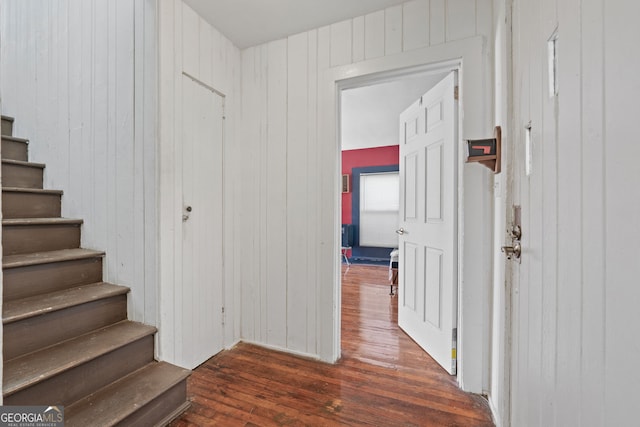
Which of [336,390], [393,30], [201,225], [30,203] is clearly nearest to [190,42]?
[201,225]

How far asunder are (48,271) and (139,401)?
939 mm

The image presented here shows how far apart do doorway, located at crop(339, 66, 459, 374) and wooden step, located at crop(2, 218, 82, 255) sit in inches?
83.4

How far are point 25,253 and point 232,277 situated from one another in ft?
4.28

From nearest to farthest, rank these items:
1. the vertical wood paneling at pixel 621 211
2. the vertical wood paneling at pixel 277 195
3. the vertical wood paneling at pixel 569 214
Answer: the vertical wood paneling at pixel 621 211
the vertical wood paneling at pixel 569 214
the vertical wood paneling at pixel 277 195

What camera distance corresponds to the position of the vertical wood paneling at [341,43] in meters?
2.08

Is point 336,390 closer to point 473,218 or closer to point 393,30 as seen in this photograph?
point 473,218

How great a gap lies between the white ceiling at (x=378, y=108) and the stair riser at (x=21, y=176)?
8.37ft

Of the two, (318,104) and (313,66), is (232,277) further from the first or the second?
(313,66)

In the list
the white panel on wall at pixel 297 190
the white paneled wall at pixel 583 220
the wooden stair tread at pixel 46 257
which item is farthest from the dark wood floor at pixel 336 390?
the wooden stair tread at pixel 46 257

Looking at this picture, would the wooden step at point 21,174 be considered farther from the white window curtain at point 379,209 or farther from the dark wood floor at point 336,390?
the white window curtain at point 379,209

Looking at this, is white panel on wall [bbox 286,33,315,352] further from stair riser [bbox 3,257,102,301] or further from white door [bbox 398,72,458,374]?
stair riser [bbox 3,257,102,301]

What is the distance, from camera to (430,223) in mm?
2254

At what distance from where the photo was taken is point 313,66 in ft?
7.18

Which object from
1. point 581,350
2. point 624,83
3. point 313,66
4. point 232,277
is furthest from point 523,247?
point 232,277
